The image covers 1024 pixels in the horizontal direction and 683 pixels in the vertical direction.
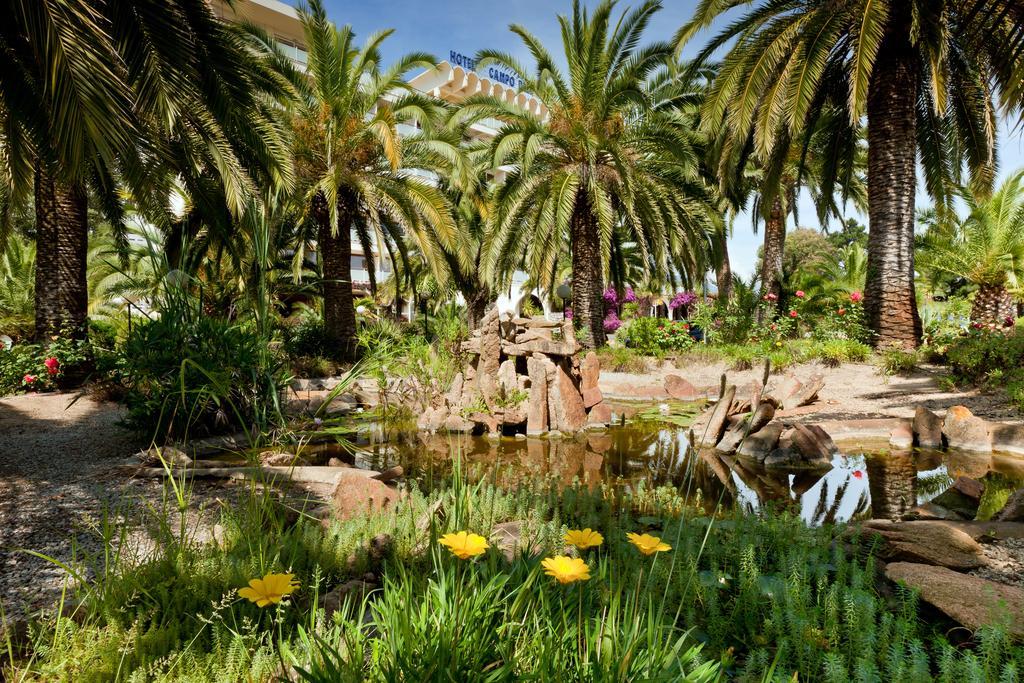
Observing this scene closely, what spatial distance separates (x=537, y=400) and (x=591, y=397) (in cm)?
116

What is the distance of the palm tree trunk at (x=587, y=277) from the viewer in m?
14.4

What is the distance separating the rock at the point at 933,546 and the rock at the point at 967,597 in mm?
340

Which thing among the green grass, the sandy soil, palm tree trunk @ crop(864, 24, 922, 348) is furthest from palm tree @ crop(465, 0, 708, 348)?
the green grass

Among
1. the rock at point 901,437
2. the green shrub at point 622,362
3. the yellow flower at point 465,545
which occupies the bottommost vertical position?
the rock at point 901,437

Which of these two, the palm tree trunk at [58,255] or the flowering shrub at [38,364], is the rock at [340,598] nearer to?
the flowering shrub at [38,364]

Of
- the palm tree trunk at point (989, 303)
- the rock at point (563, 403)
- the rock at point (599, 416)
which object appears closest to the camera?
the rock at point (563, 403)

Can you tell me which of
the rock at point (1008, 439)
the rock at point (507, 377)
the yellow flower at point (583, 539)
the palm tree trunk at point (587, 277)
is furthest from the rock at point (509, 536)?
the palm tree trunk at point (587, 277)

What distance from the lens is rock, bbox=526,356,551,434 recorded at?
7.57m

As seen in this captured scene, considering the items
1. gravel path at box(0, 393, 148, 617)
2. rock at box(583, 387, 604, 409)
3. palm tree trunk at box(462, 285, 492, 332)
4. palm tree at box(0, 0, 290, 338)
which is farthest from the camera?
palm tree trunk at box(462, 285, 492, 332)

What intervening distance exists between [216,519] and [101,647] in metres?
1.61

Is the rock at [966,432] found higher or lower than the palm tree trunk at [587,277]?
lower

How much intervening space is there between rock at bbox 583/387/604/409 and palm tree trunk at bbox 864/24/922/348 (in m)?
6.39

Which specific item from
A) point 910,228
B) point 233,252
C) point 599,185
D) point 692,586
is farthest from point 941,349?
point 233,252

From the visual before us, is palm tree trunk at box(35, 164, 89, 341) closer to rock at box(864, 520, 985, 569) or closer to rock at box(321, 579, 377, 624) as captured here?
rock at box(321, 579, 377, 624)
